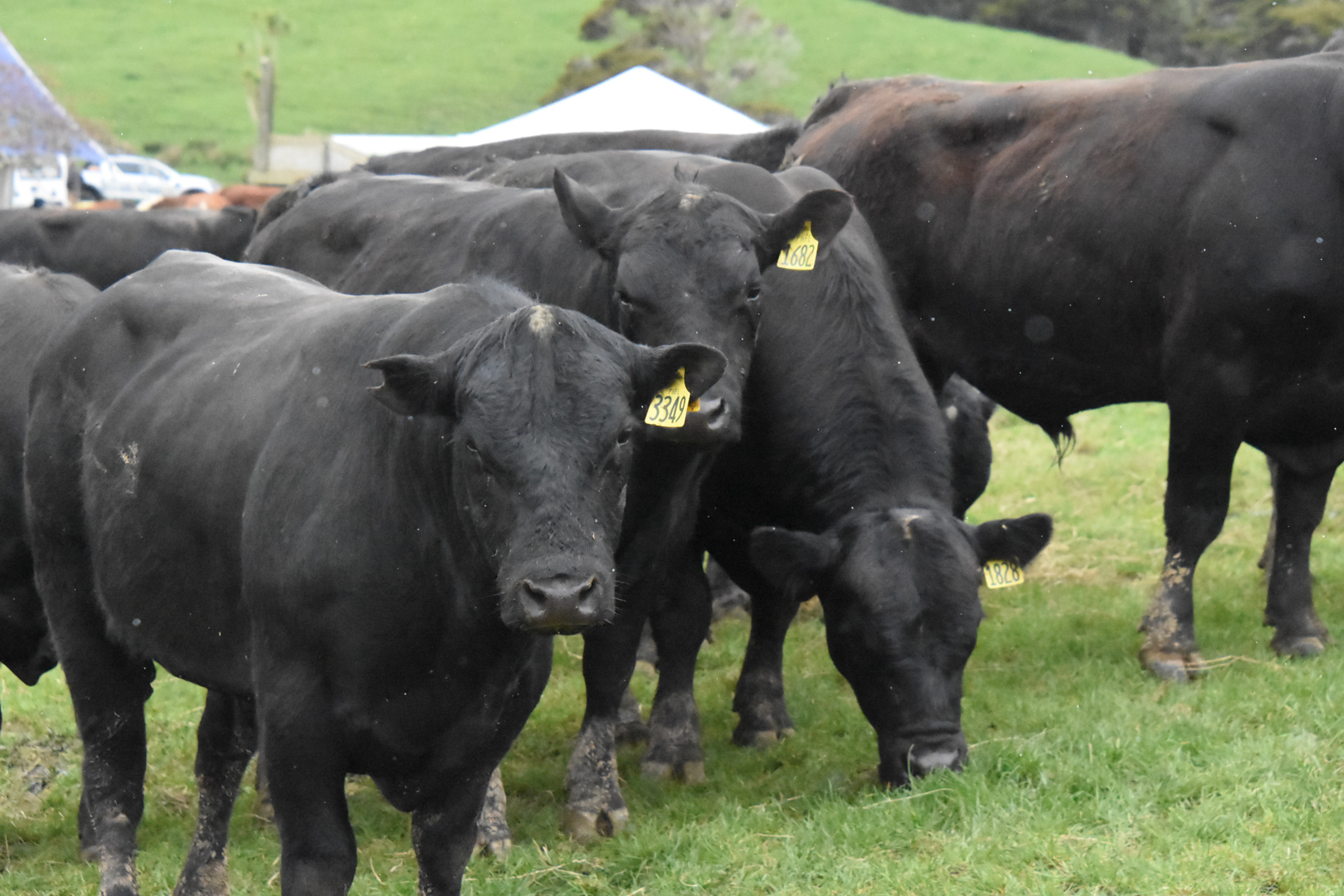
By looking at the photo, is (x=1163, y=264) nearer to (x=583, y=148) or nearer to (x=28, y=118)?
(x=583, y=148)

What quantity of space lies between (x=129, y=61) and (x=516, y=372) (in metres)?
57.0

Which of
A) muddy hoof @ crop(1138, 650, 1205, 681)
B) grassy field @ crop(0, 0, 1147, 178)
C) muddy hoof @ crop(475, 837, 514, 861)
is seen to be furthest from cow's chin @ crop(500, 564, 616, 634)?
grassy field @ crop(0, 0, 1147, 178)

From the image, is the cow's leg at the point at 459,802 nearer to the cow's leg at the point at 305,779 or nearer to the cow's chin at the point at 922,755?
the cow's leg at the point at 305,779

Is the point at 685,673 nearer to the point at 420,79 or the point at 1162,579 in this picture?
the point at 1162,579

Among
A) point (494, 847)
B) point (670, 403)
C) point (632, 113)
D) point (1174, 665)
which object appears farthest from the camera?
point (632, 113)

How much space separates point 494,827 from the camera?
188 inches

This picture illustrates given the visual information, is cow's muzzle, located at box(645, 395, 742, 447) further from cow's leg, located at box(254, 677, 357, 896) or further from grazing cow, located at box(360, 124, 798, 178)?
→ grazing cow, located at box(360, 124, 798, 178)

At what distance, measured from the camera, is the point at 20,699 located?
6.79 meters

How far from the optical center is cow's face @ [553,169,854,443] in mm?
4688

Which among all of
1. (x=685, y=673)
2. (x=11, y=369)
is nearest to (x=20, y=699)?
(x=11, y=369)

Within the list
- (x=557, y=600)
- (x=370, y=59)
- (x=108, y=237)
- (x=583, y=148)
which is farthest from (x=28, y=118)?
(x=370, y=59)

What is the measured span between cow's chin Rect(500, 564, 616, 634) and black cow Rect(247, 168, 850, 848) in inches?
57.5

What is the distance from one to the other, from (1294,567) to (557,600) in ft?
14.5

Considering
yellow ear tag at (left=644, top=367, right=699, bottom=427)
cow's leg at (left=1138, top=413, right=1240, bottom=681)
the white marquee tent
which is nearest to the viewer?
yellow ear tag at (left=644, top=367, right=699, bottom=427)
